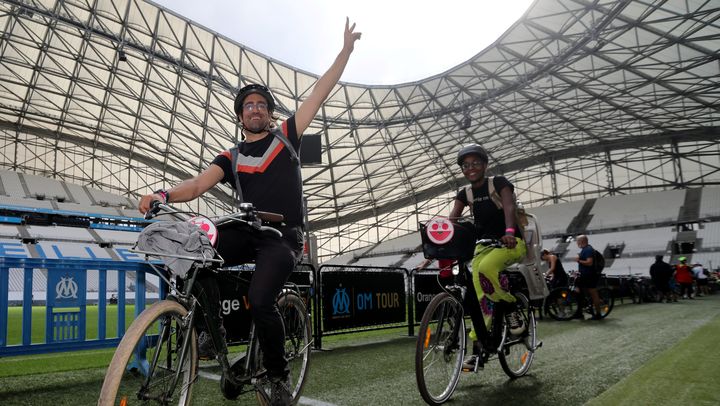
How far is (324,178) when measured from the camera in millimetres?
38594

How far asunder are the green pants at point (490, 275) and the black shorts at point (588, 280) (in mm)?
7468

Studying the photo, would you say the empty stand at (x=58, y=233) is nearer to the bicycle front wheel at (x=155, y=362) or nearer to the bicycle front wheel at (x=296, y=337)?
the bicycle front wheel at (x=296, y=337)

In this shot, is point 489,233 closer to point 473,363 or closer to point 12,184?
point 473,363

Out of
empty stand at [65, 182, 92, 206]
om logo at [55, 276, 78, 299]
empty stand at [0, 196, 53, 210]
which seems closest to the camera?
om logo at [55, 276, 78, 299]

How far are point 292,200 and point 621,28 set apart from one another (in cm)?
2364

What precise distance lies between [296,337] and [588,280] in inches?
358

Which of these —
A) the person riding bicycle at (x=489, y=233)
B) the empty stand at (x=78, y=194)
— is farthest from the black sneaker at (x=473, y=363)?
the empty stand at (x=78, y=194)

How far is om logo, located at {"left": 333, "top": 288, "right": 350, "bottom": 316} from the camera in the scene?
7082mm

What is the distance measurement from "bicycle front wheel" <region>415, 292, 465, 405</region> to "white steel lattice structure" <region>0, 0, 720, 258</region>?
2057cm

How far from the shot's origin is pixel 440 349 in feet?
10.8

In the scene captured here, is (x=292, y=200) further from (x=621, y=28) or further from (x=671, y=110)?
(x=671, y=110)

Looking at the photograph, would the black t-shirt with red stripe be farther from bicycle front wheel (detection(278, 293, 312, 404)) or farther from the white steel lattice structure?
the white steel lattice structure

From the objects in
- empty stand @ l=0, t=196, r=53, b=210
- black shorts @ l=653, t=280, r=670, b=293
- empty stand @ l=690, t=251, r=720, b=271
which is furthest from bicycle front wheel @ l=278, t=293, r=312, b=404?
empty stand @ l=0, t=196, r=53, b=210

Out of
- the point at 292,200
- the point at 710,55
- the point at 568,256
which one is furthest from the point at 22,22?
the point at 568,256
